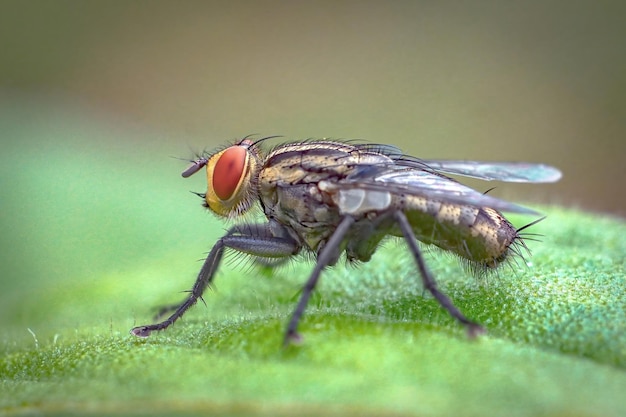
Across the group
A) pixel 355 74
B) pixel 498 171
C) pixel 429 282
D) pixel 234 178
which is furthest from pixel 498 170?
pixel 355 74

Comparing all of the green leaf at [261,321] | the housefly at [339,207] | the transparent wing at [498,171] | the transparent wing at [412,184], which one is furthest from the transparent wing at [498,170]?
the transparent wing at [412,184]

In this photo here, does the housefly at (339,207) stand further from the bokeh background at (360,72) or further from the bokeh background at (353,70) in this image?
the bokeh background at (353,70)

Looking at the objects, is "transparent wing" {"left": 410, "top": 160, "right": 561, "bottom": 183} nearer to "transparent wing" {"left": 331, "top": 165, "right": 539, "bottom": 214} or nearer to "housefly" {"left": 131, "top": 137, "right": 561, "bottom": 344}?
"housefly" {"left": 131, "top": 137, "right": 561, "bottom": 344}

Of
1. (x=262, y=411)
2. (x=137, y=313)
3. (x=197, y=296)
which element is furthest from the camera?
(x=137, y=313)

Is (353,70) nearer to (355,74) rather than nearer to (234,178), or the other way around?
(355,74)

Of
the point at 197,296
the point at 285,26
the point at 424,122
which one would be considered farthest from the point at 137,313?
the point at 285,26

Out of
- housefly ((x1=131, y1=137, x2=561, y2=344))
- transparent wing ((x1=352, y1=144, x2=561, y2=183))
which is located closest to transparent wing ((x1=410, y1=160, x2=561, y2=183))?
transparent wing ((x1=352, y1=144, x2=561, y2=183))

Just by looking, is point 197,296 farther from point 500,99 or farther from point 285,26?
point 285,26
